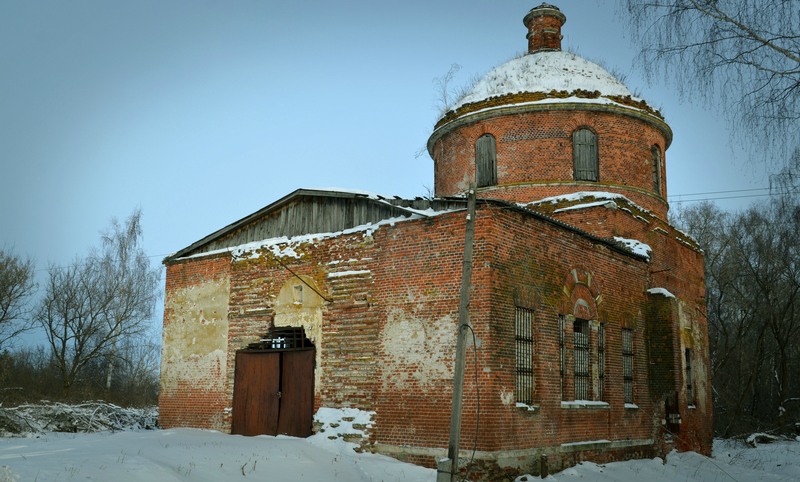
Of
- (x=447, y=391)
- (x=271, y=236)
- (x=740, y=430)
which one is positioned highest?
(x=271, y=236)

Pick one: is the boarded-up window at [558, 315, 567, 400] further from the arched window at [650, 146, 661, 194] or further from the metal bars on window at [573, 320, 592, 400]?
the arched window at [650, 146, 661, 194]

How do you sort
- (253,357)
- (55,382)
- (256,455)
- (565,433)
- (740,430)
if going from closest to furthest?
(256,455) → (565,433) → (253,357) → (740,430) → (55,382)

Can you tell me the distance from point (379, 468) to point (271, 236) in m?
6.24

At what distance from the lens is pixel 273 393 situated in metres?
15.0

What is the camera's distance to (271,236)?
16172mm

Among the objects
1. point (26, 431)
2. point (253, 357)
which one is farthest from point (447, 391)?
point (26, 431)

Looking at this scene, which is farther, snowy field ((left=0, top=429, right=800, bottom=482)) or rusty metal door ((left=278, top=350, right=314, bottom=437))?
rusty metal door ((left=278, top=350, right=314, bottom=437))

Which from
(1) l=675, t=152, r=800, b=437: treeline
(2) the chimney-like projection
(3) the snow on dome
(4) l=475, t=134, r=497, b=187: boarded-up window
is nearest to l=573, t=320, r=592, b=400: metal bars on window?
(4) l=475, t=134, r=497, b=187: boarded-up window

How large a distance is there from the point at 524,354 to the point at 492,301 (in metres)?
1.51

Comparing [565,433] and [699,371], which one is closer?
[565,433]

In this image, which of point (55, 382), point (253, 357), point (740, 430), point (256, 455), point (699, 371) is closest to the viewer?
point (256, 455)

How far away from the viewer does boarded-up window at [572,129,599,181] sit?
770 inches

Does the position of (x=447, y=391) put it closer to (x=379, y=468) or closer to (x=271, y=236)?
(x=379, y=468)

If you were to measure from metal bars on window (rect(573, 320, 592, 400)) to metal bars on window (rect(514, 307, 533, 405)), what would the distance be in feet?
6.73
